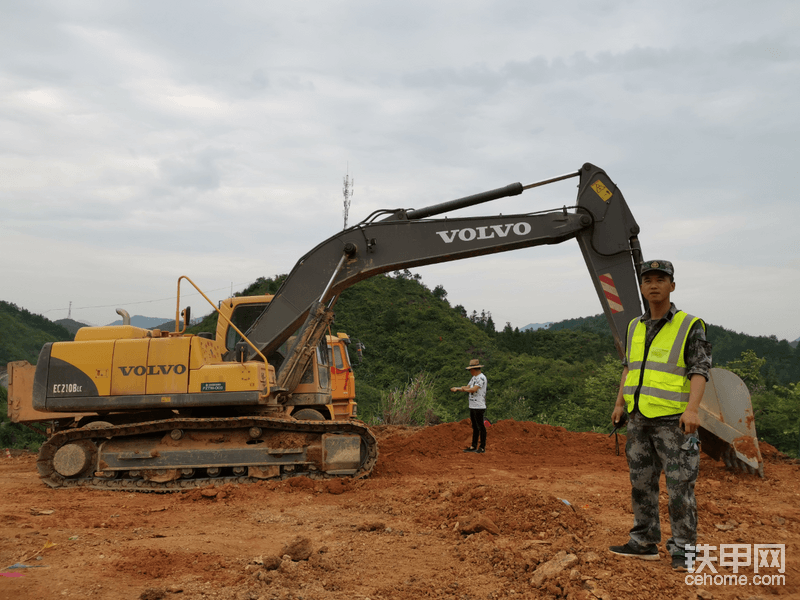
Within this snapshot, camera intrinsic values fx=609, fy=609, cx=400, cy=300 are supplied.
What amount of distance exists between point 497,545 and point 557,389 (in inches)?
697

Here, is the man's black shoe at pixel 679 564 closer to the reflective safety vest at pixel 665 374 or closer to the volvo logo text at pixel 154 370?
the reflective safety vest at pixel 665 374

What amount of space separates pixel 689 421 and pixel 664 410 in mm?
219

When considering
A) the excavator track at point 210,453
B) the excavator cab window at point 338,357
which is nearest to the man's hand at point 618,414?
the excavator track at point 210,453

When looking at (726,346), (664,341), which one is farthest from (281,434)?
(726,346)

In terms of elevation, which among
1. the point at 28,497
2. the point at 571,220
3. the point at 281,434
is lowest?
the point at 28,497

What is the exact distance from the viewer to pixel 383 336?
29.8 metres

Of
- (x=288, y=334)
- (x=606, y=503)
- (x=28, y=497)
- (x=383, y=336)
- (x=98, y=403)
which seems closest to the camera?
(x=606, y=503)

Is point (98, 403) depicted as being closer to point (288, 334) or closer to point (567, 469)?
point (288, 334)

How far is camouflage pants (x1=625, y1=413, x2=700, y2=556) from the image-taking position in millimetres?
3748

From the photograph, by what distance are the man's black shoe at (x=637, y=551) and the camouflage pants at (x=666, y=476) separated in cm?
4

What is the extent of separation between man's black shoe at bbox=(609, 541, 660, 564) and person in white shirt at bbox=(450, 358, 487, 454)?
5669mm

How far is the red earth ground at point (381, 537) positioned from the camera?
3576mm

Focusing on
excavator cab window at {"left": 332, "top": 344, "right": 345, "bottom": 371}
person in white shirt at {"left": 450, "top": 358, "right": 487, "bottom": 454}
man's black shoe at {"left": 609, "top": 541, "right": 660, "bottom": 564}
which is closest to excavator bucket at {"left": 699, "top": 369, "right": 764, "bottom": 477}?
person in white shirt at {"left": 450, "top": 358, "right": 487, "bottom": 454}

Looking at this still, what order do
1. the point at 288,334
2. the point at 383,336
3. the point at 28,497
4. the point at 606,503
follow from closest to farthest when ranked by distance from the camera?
the point at 606,503
the point at 28,497
the point at 288,334
the point at 383,336
